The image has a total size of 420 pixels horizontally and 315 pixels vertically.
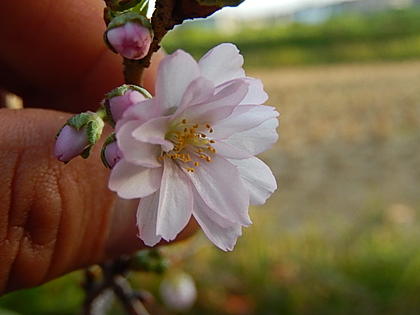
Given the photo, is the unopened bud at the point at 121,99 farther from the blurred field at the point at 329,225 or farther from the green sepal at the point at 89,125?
the blurred field at the point at 329,225

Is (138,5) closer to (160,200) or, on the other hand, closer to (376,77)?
(160,200)

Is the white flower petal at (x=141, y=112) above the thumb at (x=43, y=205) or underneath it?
above

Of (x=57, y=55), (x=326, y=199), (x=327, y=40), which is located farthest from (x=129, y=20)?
(x=327, y=40)

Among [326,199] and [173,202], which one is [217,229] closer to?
[173,202]

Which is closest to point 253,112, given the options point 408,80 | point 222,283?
point 222,283

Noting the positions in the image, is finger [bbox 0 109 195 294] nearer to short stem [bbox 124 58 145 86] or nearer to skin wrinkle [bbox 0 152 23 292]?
skin wrinkle [bbox 0 152 23 292]

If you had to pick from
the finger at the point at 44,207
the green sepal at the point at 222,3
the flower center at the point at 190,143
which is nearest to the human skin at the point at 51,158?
the finger at the point at 44,207

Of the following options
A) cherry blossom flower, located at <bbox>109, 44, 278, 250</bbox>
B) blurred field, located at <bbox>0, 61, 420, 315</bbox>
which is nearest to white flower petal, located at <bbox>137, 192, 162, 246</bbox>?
cherry blossom flower, located at <bbox>109, 44, 278, 250</bbox>

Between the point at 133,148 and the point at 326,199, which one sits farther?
the point at 326,199
